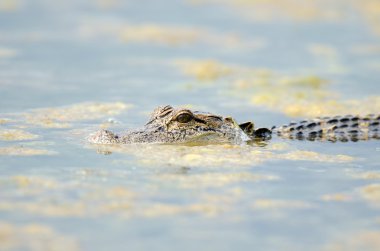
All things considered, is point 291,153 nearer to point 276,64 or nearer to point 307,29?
point 276,64

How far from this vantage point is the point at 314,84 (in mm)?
14172

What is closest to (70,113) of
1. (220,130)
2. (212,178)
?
(220,130)

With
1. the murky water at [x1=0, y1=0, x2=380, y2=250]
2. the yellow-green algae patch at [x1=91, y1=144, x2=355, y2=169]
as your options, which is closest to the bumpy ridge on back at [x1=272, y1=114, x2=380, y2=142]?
the murky water at [x1=0, y1=0, x2=380, y2=250]

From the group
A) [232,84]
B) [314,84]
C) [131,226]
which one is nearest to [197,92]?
[232,84]

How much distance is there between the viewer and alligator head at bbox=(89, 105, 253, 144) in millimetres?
9727

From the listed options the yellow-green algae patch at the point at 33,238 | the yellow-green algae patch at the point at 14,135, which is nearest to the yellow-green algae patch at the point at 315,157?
the yellow-green algae patch at the point at 14,135

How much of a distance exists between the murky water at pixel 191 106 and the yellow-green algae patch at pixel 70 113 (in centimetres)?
4

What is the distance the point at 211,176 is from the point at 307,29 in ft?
31.5

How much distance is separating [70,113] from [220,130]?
2799 millimetres

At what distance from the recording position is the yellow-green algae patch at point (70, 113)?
37.0 feet

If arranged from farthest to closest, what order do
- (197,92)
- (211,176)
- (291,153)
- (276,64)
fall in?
(276,64), (197,92), (291,153), (211,176)

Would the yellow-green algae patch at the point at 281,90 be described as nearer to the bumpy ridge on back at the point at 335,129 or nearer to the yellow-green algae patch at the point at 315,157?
the bumpy ridge on back at the point at 335,129

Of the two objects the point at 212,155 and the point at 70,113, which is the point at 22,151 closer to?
the point at 212,155

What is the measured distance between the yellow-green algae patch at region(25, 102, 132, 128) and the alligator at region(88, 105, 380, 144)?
4.83ft
